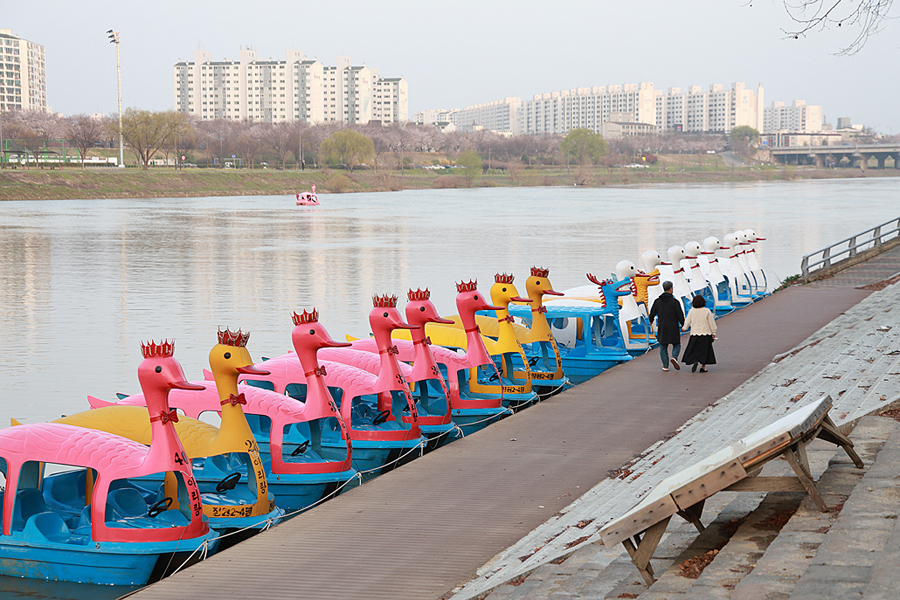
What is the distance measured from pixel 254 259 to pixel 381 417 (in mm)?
28181

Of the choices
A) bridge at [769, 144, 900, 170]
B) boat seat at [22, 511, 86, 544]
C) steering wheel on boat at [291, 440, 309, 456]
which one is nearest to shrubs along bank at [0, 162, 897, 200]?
bridge at [769, 144, 900, 170]

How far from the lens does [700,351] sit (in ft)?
46.8

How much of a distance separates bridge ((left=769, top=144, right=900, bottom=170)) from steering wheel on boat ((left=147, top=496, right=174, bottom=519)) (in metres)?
173

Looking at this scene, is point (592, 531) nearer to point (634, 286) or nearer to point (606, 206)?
point (634, 286)

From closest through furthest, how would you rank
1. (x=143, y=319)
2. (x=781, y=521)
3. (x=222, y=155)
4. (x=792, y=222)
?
(x=781, y=521), (x=143, y=319), (x=792, y=222), (x=222, y=155)

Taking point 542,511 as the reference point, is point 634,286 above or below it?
above

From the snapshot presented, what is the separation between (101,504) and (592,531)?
407 cm

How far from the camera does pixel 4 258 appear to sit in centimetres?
3809

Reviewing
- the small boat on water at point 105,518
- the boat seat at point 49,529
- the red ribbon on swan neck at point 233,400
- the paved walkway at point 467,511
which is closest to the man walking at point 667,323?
the paved walkway at point 467,511

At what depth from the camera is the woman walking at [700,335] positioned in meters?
13.9

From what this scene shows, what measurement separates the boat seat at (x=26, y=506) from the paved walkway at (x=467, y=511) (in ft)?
7.12

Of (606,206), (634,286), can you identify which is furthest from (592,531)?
(606,206)

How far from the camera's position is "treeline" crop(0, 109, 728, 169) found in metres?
108

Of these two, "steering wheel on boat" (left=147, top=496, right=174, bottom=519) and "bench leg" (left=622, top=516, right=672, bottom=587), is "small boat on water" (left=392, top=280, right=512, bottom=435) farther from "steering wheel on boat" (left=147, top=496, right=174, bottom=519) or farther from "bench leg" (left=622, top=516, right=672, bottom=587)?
"bench leg" (left=622, top=516, right=672, bottom=587)
